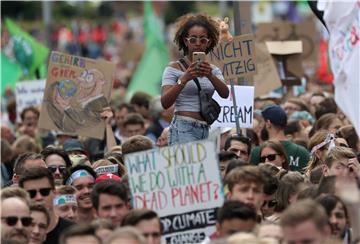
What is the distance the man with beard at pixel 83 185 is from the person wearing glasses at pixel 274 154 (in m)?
1.69

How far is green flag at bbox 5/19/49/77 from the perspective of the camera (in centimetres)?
2542

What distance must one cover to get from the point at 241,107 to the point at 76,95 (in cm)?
216

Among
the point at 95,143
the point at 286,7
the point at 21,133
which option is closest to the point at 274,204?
the point at 95,143

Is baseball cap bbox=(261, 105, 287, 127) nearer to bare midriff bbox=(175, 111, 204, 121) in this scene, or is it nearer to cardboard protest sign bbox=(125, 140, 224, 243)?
bare midriff bbox=(175, 111, 204, 121)

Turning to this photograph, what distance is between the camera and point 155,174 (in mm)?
10406

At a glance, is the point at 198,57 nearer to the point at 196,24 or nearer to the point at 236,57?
the point at 196,24

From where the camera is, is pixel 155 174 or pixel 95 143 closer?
pixel 155 174

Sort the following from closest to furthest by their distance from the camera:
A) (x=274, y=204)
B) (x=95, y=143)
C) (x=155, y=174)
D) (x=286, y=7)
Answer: (x=155, y=174) < (x=274, y=204) < (x=95, y=143) < (x=286, y=7)

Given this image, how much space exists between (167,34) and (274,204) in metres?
51.1

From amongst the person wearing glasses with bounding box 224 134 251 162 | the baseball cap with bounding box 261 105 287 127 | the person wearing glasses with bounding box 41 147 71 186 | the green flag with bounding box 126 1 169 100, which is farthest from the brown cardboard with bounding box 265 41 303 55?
the person wearing glasses with bounding box 41 147 71 186

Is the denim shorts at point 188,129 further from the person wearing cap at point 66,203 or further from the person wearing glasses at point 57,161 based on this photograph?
the person wearing glasses at point 57,161

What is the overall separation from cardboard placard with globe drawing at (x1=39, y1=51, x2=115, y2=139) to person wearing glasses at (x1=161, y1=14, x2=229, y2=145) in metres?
3.53

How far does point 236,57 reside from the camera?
49.4 feet

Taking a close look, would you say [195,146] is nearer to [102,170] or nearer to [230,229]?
[230,229]
